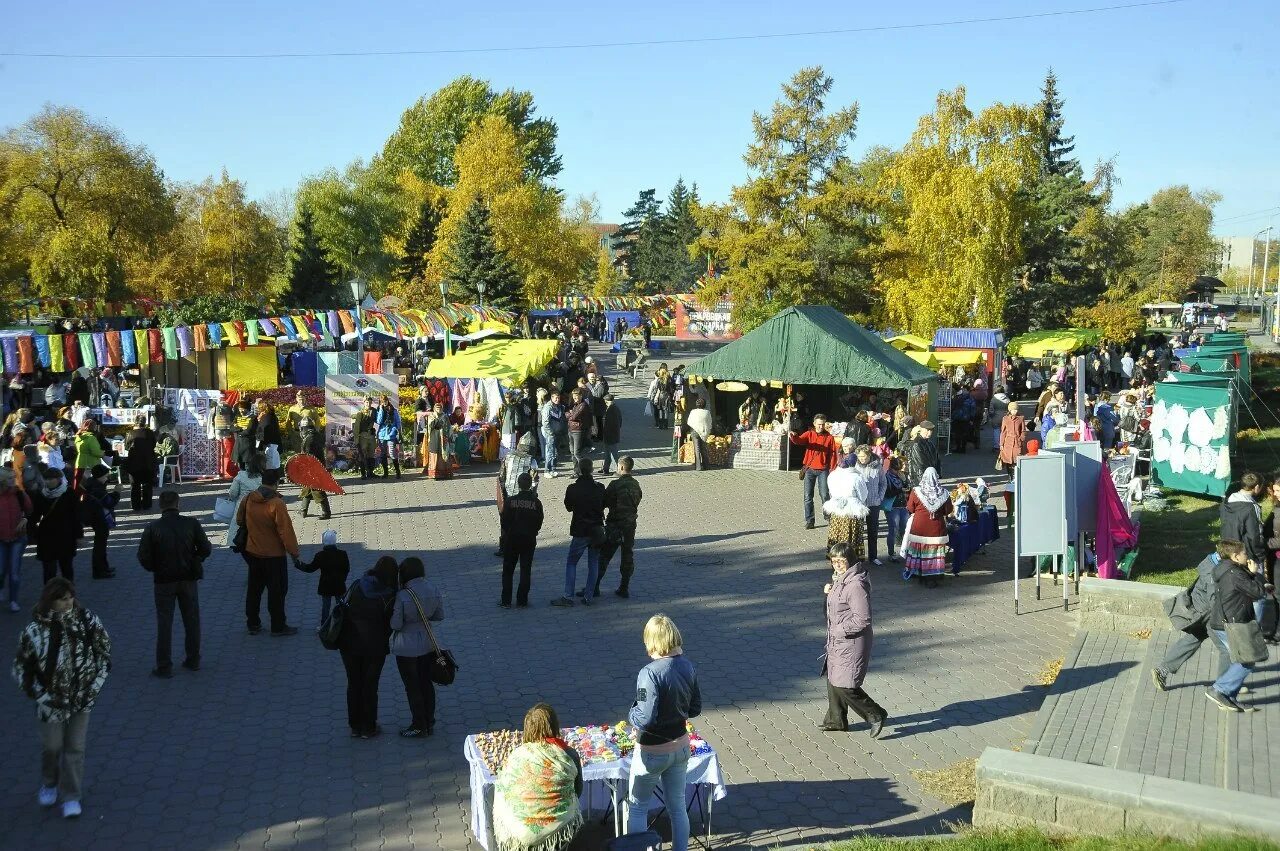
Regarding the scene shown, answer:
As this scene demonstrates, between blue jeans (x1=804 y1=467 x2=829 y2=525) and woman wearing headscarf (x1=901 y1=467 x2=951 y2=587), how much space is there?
242 centimetres

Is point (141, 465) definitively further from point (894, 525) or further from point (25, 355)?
point (894, 525)

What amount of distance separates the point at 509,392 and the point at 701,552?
8856mm

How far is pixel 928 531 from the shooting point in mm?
12164

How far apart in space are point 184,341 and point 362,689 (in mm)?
15541

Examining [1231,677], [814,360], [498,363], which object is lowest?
[1231,677]

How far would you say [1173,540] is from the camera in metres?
14.0

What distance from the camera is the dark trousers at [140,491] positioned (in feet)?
51.9

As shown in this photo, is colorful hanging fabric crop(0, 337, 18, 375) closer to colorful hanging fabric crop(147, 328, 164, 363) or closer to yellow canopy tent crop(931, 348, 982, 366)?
colorful hanging fabric crop(147, 328, 164, 363)

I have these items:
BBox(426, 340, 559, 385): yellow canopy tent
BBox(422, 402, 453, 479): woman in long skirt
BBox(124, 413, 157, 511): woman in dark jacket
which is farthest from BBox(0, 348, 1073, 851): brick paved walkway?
BBox(426, 340, 559, 385): yellow canopy tent

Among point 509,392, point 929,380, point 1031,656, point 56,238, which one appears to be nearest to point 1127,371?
point 929,380

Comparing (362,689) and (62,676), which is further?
→ (362,689)

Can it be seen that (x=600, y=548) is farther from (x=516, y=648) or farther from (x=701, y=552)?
(x=701, y=552)

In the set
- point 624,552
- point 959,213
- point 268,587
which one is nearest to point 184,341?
point 268,587

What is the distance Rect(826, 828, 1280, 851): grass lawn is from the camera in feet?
18.4
